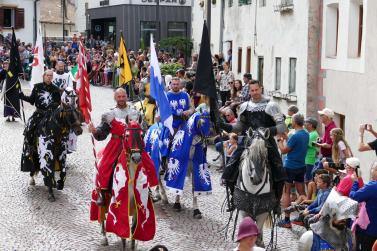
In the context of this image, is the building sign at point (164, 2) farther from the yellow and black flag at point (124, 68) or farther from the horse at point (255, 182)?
the horse at point (255, 182)

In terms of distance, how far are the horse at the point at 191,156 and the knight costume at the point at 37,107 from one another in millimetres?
2606

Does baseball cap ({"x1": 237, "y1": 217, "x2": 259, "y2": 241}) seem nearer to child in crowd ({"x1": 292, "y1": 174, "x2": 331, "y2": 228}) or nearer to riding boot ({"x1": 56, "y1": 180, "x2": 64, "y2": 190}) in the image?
child in crowd ({"x1": 292, "y1": 174, "x2": 331, "y2": 228})

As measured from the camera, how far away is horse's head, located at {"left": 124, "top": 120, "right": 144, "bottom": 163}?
9.89m

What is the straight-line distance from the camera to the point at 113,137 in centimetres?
1049

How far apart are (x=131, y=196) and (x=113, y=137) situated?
89 cm

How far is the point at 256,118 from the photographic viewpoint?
10.3 m

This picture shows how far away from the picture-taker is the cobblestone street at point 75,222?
10.6 metres

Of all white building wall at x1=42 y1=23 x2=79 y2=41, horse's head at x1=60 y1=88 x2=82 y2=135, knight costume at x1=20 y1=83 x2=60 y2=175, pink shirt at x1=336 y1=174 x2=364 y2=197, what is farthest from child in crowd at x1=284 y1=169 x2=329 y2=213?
white building wall at x1=42 y1=23 x2=79 y2=41

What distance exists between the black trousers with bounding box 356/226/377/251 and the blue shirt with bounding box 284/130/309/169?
10.9 feet

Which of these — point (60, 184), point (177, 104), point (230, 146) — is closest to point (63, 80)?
point (60, 184)

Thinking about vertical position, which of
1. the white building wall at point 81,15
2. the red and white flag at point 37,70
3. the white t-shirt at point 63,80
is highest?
A: the white building wall at point 81,15

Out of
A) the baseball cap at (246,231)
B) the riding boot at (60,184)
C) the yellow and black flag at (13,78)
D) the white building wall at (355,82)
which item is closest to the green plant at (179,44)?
the white building wall at (355,82)

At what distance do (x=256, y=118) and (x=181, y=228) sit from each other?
2.28 m

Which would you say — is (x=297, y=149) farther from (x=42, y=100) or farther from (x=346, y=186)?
(x=42, y=100)
